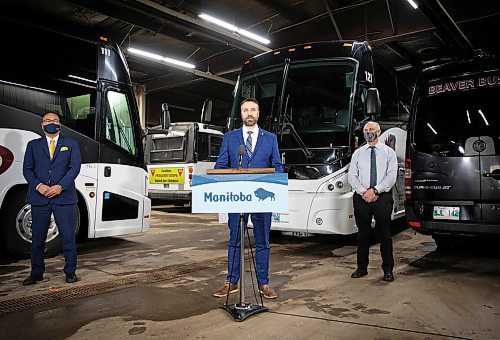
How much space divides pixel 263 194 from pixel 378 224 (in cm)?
205

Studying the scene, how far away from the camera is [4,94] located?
5188mm

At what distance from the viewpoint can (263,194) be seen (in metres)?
3.18

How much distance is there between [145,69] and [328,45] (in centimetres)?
1247

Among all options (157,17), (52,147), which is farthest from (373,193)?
(157,17)

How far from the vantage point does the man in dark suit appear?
4.38 metres

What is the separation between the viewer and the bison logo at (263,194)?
3174 millimetres

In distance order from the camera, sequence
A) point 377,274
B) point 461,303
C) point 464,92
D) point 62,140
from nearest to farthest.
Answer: point 461,303 → point 62,140 → point 377,274 → point 464,92

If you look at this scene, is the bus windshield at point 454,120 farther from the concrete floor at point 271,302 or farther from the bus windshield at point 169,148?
the bus windshield at point 169,148

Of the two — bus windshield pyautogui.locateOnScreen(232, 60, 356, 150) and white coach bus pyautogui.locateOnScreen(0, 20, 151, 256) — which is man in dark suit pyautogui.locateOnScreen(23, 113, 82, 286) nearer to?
white coach bus pyautogui.locateOnScreen(0, 20, 151, 256)

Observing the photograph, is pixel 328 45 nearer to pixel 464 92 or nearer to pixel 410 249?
pixel 464 92

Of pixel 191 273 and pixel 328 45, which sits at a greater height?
pixel 328 45

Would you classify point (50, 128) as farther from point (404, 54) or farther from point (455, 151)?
point (404, 54)

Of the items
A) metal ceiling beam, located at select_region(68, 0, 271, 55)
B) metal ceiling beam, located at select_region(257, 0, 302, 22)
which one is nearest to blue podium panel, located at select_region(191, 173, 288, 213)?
metal ceiling beam, located at select_region(68, 0, 271, 55)

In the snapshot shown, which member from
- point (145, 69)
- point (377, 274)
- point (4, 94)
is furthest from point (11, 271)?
point (145, 69)
